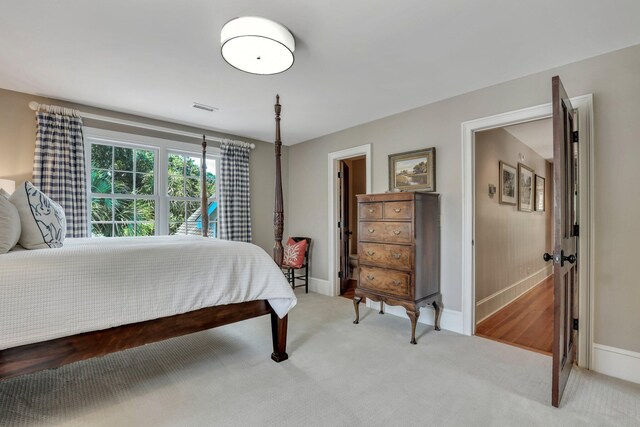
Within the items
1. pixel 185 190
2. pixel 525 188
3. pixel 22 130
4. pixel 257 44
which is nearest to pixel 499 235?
pixel 525 188

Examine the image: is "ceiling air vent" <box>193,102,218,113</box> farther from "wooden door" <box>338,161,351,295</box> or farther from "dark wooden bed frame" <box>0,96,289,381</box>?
"wooden door" <box>338,161,351,295</box>

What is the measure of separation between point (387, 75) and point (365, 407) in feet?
8.20

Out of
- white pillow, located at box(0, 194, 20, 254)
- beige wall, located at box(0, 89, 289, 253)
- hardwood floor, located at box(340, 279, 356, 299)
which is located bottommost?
hardwood floor, located at box(340, 279, 356, 299)

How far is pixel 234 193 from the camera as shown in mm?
4398

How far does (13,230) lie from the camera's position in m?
1.61

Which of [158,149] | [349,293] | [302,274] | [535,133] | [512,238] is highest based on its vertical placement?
[535,133]

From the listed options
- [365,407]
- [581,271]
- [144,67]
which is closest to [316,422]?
[365,407]

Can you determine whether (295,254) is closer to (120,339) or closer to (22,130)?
(120,339)

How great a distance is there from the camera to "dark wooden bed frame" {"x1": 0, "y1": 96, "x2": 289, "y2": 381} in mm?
1463

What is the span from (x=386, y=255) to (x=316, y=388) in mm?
1423

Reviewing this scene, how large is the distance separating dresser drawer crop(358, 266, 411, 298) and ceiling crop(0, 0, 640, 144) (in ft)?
5.83

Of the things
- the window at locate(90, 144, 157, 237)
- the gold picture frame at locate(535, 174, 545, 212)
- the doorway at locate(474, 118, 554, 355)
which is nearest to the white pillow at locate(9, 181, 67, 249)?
the window at locate(90, 144, 157, 237)

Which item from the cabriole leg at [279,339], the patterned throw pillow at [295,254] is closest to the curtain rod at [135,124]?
the patterned throw pillow at [295,254]

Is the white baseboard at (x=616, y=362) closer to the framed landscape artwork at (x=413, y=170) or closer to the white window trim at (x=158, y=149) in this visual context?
the framed landscape artwork at (x=413, y=170)
